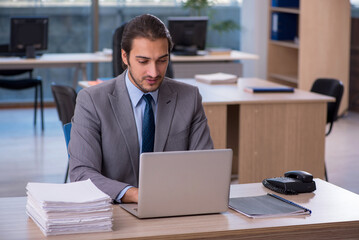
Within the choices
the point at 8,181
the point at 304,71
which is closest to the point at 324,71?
the point at 304,71

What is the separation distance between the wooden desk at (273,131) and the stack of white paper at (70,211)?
2.61 metres

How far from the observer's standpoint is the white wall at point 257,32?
9.05m

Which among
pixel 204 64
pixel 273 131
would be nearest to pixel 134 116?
pixel 273 131

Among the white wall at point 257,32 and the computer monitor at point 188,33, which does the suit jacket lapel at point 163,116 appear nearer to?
the computer monitor at point 188,33

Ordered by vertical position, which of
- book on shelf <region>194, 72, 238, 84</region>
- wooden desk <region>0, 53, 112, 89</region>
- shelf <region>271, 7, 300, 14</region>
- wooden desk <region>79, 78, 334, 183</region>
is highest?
shelf <region>271, 7, 300, 14</region>

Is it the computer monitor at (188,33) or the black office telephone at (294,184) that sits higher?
the computer monitor at (188,33)

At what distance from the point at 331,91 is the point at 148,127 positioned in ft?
9.64

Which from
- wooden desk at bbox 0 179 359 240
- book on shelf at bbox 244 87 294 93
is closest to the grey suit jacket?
wooden desk at bbox 0 179 359 240

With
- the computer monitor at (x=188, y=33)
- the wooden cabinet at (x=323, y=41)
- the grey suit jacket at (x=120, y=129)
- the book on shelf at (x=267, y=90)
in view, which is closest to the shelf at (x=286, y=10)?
the wooden cabinet at (x=323, y=41)

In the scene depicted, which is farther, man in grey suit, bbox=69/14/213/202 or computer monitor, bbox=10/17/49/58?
computer monitor, bbox=10/17/49/58

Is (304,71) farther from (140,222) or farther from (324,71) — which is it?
(140,222)

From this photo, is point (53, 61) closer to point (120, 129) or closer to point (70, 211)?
point (120, 129)

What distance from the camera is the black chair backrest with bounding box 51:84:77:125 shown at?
4418 millimetres

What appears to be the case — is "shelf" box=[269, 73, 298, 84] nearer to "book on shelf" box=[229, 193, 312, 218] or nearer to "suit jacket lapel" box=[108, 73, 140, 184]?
"suit jacket lapel" box=[108, 73, 140, 184]
